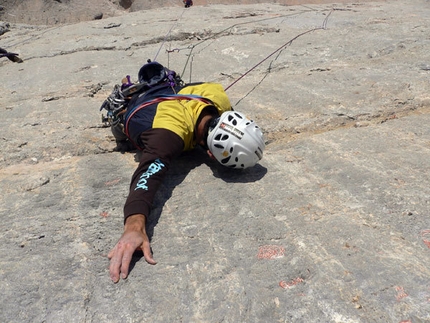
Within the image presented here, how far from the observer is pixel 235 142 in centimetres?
308

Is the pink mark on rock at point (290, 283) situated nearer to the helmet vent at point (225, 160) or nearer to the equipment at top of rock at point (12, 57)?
the helmet vent at point (225, 160)

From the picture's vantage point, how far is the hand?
221 cm

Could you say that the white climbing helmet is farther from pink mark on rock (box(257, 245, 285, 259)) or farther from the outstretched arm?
pink mark on rock (box(257, 245, 285, 259))

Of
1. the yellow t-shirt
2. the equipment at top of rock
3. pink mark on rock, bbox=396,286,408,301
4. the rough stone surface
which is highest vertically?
the yellow t-shirt

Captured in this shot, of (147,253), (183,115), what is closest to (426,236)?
(147,253)


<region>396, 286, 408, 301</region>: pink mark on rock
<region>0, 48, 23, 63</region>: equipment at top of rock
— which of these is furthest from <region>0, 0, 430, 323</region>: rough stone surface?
<region>0, 48, 23, 63</region>: equipment at top of rock

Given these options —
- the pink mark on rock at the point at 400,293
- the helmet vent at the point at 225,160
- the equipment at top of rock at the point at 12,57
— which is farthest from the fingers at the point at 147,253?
the equipment at top of rock at the point at 12,57

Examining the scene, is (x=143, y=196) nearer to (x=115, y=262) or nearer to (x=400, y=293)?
(x=115, y=262)

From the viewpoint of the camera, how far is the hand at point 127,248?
221 cm

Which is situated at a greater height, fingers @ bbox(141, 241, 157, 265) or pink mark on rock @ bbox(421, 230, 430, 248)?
pink mark on rock @ bbox(421, 230, 430, 248)

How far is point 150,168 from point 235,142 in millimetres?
698

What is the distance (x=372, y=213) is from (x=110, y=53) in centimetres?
511

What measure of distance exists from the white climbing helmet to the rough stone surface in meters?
0.18

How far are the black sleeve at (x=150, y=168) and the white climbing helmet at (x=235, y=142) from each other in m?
0.29
